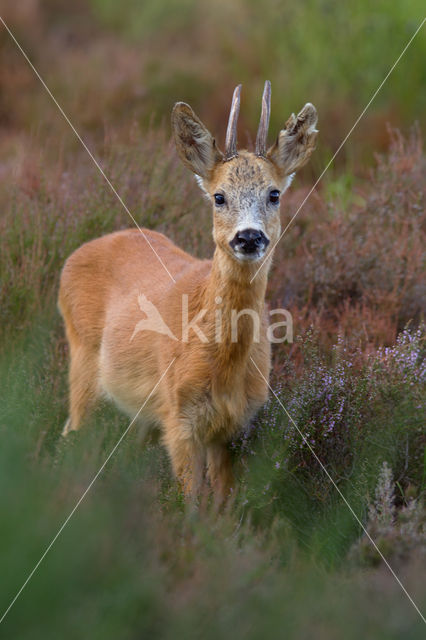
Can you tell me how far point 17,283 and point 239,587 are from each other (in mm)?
3616

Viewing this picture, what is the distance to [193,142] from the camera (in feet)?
15.0

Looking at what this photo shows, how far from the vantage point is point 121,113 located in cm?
1101

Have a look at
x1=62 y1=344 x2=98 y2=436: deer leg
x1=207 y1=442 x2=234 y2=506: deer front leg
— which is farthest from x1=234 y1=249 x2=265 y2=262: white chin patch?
x1=62 y1=344 x2=98 y2=436: deer leg

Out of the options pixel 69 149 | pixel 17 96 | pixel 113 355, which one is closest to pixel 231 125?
pixel 113 355

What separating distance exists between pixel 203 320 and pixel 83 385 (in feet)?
3.94

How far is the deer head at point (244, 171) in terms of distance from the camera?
4.08 meters

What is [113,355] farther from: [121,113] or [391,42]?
[391,42]

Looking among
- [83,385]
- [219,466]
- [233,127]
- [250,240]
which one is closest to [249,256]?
[250,240]

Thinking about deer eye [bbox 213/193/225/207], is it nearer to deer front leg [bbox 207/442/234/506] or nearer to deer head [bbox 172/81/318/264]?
deer head [bbox 172/81/318/264]

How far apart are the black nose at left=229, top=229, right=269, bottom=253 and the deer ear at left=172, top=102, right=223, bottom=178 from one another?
75 centimetres

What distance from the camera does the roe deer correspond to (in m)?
4.27

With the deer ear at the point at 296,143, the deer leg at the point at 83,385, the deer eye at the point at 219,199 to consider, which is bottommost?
the deer leg at the point at 83,385

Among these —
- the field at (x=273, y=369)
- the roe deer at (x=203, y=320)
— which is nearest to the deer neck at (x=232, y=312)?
the roe deer at (x=203, y=320)

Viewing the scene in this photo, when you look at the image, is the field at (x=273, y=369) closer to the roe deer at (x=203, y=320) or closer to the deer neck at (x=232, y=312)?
the roe deer at (x=203, y=320)
